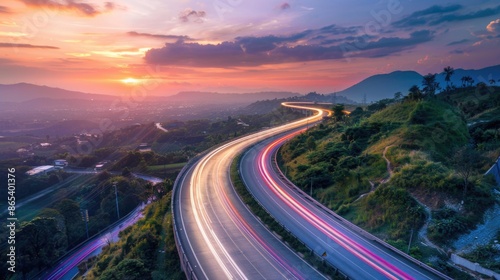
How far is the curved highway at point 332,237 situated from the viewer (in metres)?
25.9

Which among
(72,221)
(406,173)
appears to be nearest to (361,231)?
(406,173)

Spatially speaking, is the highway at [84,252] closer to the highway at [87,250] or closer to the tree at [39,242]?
the highway at [87,250]

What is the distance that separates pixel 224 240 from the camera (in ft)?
109

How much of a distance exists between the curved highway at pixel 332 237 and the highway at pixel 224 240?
2899 mm

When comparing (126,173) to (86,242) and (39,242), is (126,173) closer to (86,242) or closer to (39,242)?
(86,242)

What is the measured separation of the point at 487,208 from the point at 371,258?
49.5ft

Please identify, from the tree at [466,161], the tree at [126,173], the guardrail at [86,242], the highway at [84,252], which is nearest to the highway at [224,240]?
the highway at [84,252]

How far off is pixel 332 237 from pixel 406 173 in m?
14.9

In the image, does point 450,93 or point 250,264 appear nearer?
point 250,264

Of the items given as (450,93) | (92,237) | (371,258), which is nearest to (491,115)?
(450,93)

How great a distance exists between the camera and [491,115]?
70625 millimetres

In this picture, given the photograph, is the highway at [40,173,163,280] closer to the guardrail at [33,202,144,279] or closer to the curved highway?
the guardrail at [33,202,144,279]

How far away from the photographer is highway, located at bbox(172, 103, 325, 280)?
27016 mm

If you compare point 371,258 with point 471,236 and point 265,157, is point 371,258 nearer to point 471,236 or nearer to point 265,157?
point 471,236
